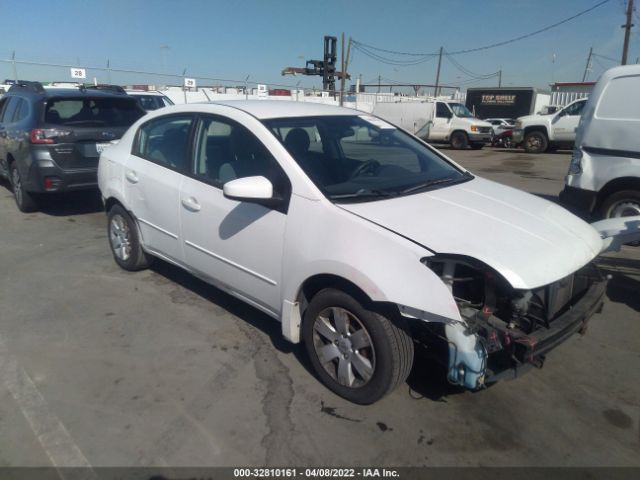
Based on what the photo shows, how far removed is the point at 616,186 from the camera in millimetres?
5695

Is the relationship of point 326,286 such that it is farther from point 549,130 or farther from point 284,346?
point 549,130

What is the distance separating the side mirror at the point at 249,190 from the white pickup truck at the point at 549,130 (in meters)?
16.5

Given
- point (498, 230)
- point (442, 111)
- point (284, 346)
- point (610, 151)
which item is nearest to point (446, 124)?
point (442, 111)

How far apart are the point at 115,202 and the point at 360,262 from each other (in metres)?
3.18

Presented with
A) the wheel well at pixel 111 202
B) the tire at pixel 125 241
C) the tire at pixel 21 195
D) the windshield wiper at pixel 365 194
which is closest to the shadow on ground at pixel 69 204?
the tire at pixel 21 195

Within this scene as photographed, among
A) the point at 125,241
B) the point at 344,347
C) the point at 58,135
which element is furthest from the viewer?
the point at 58,135

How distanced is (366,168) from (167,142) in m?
1.79

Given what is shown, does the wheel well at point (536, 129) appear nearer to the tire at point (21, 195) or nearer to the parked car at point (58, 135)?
the parked car at point (58, 135)

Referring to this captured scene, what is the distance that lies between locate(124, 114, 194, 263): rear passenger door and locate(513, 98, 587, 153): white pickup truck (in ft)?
52.6

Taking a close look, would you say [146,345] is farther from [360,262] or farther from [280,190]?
[360,262]

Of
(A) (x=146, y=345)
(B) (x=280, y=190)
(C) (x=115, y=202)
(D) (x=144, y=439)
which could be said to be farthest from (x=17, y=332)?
(B) (x=280, y=190)

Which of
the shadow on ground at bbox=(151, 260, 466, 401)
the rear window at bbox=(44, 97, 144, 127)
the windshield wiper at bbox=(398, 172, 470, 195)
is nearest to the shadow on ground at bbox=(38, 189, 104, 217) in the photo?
the rear window at bbox=(44, 97, 144, 127)

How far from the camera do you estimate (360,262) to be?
259 centimetres

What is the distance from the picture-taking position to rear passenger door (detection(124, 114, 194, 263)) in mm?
3867
